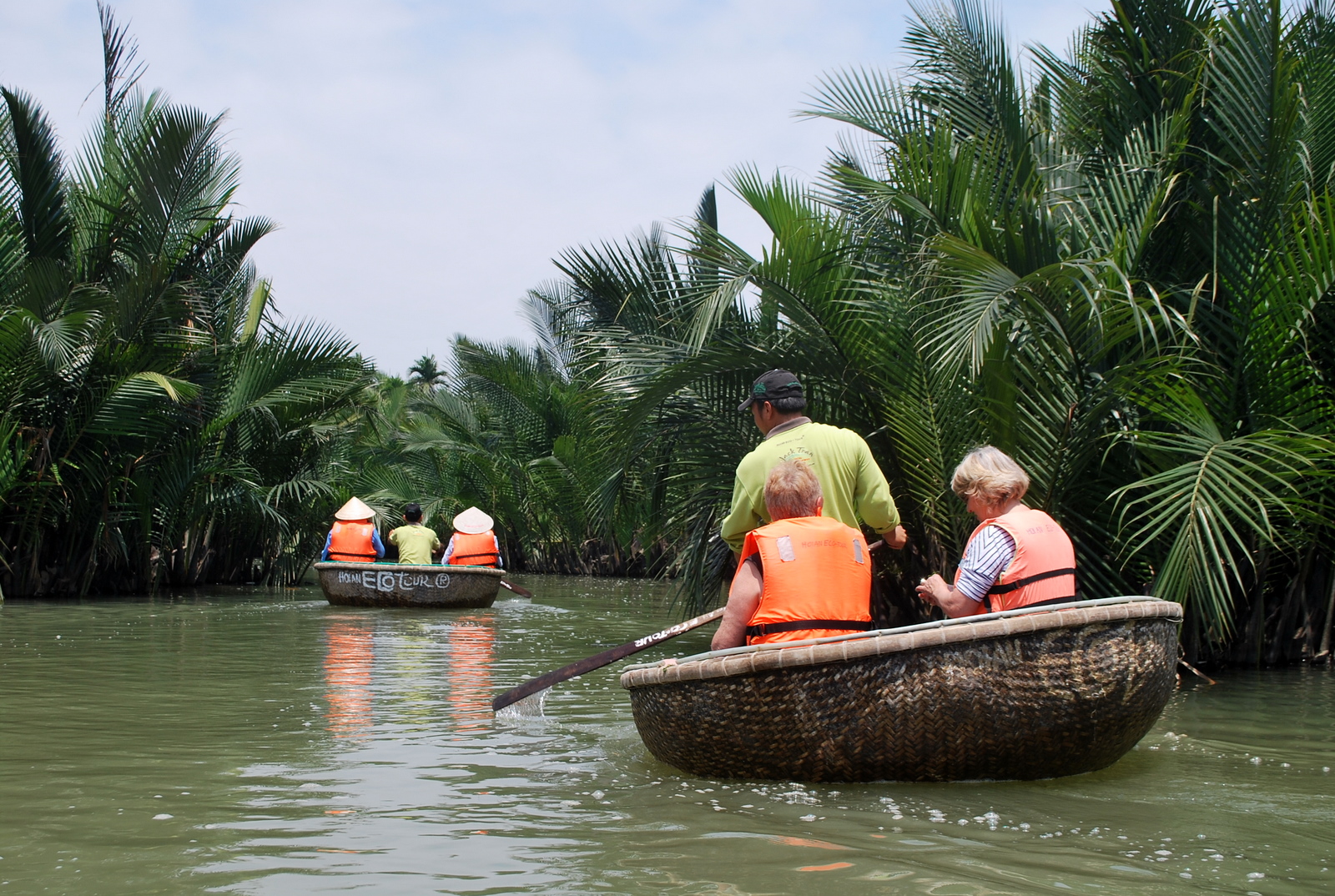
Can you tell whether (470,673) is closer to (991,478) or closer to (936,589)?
(936,589)

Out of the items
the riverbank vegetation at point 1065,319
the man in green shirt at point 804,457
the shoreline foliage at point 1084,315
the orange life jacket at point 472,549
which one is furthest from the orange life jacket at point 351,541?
the man in green shirt at point 804,457

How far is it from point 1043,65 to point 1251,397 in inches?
142

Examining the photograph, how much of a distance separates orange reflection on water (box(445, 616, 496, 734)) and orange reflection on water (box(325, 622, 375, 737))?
517 mm

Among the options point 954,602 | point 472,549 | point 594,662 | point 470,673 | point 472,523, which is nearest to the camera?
point 954,602

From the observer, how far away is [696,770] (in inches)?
206

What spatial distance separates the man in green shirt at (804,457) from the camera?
5.61 meters

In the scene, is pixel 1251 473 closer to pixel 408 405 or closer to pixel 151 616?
pixel 151 616

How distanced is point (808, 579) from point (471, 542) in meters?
12.7

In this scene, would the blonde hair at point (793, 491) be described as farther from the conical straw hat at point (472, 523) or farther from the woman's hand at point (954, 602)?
the conical straw hat at point (472, 523)

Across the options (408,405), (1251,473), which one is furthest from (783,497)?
(408,405)

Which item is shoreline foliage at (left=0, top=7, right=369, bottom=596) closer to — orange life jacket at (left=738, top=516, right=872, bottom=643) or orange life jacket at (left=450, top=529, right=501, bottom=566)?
orange life jacket at (left=450, top=529, right=501, bottom=566)

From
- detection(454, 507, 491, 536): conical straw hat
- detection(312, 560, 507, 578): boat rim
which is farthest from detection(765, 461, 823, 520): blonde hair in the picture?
detection(454, 507, 491, 536): conical straw hat

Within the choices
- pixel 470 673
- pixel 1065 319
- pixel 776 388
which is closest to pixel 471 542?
pixel 470 673

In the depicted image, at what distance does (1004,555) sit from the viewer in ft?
17.2
